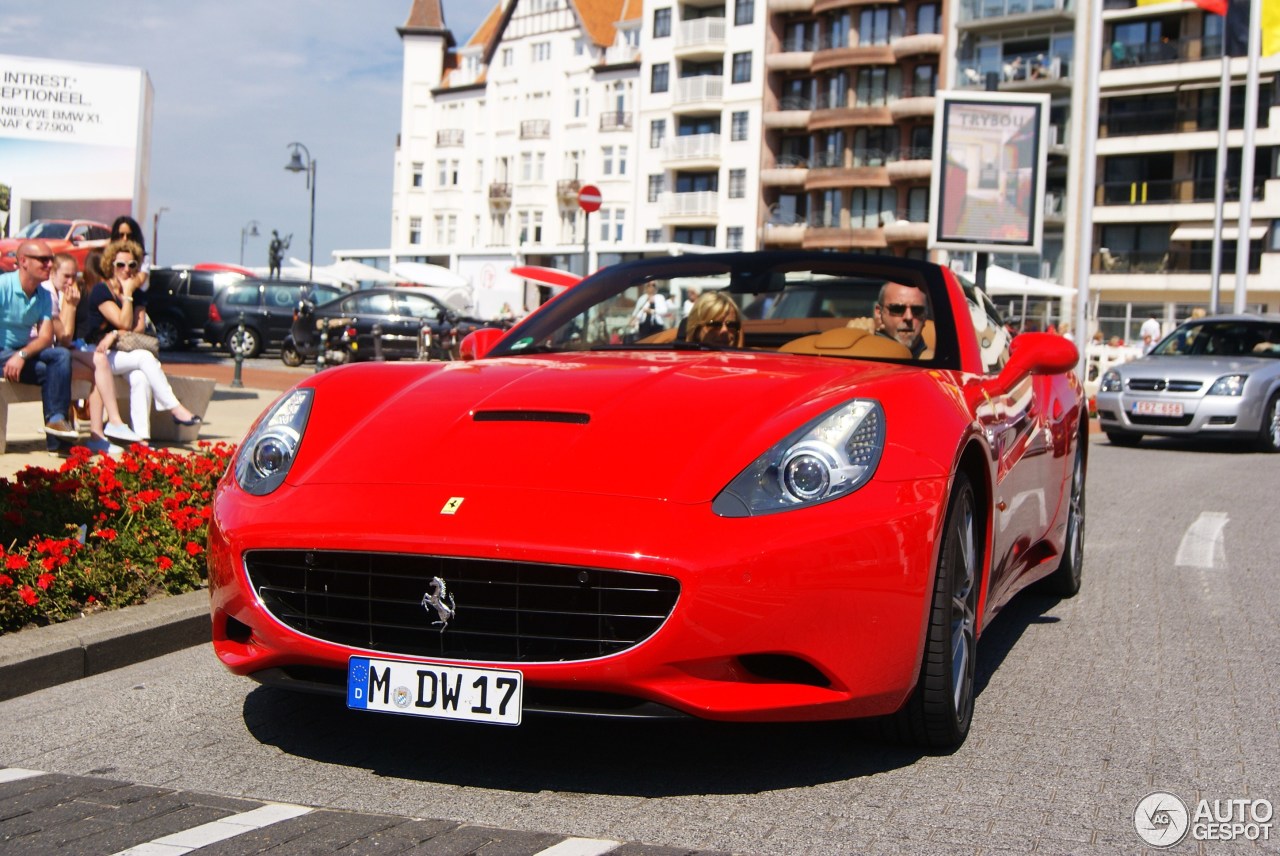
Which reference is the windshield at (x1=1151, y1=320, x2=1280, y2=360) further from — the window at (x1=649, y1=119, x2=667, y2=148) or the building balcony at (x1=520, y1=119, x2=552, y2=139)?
the building balcony at (x1=520, y1=119, x2=552, y2=139)

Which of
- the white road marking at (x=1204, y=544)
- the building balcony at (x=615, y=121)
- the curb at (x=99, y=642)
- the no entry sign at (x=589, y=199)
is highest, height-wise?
the building balcony at (x=615, y=121)

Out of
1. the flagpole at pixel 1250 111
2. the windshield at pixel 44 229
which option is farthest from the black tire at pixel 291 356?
the flagpole at pixel 1250 111

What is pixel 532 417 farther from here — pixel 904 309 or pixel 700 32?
pixel 700 32

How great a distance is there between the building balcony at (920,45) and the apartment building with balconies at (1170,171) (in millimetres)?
Result: 6747

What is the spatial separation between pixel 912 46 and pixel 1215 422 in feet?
171

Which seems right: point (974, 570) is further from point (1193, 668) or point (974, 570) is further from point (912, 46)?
point (912, 46)

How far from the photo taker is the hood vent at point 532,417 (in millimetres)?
4062

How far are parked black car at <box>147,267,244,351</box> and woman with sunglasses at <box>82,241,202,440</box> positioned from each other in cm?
2250

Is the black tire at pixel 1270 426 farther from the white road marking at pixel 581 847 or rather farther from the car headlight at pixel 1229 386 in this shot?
the white road marking at pixel 581 847

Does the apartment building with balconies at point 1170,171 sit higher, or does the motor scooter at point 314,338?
the apartment building with balconies at point 1170,171

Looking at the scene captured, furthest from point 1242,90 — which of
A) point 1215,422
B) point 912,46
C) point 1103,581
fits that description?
point 1103,581

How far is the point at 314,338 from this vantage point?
2930 cm

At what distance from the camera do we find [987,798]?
3.78m

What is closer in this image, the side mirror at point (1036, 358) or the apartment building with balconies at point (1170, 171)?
the side mirror at point (1036, 358)
